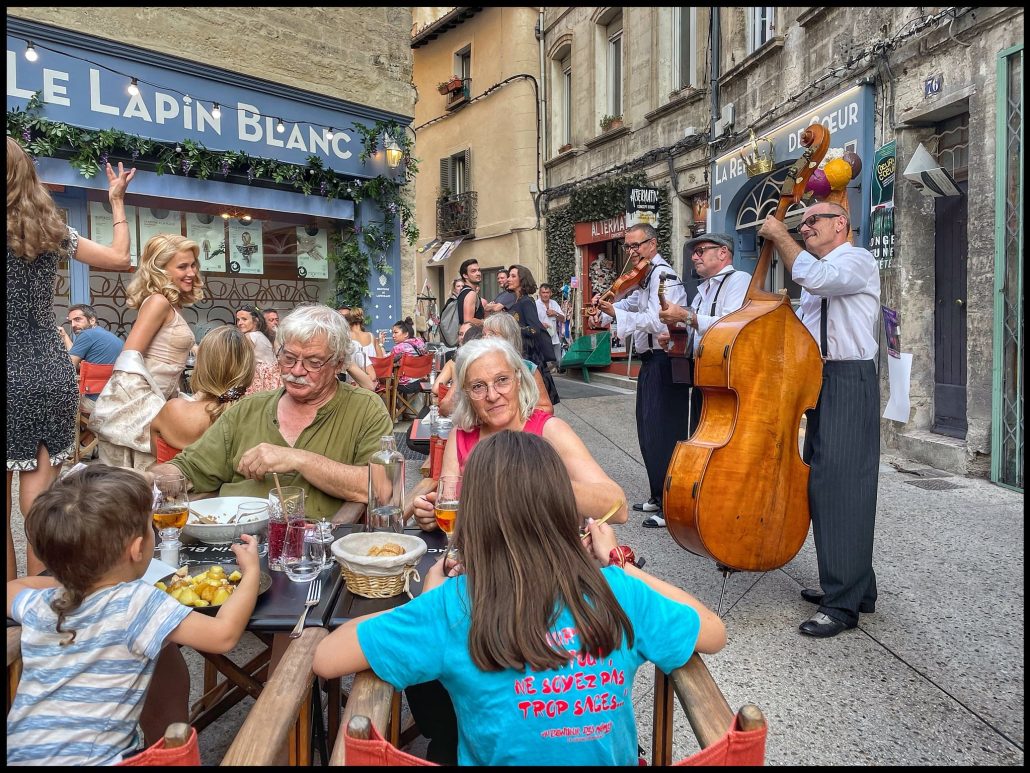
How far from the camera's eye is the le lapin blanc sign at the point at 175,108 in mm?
7723

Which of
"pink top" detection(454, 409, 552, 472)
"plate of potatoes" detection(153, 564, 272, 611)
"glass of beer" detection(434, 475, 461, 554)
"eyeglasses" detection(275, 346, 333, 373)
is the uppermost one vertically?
"eyeglasses" detection(275, 346, 333, 373)

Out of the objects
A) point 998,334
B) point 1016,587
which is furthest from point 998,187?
point 1016,587

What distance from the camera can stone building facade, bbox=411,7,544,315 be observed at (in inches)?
660

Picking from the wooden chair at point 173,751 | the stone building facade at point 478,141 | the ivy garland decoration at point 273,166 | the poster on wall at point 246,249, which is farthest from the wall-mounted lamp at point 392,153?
the wooden chair at point 173,751

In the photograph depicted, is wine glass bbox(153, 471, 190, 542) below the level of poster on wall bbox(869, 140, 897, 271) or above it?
below

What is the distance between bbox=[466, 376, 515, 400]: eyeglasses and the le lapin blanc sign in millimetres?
7500

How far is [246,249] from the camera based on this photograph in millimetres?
9516

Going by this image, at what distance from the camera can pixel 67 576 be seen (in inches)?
56.9

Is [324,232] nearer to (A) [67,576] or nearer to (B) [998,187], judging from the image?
(B) [998,187]

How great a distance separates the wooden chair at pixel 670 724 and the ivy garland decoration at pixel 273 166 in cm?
808

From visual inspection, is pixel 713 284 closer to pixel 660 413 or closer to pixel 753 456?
pixel 660 413

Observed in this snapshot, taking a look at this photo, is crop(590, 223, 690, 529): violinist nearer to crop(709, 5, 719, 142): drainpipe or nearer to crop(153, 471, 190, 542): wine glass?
crop(153, 471, 190, 542): wine glass

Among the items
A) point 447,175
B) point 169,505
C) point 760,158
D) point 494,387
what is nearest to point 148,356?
point 169,505

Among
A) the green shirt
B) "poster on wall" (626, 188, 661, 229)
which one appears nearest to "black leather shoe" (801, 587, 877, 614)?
the green shirt
